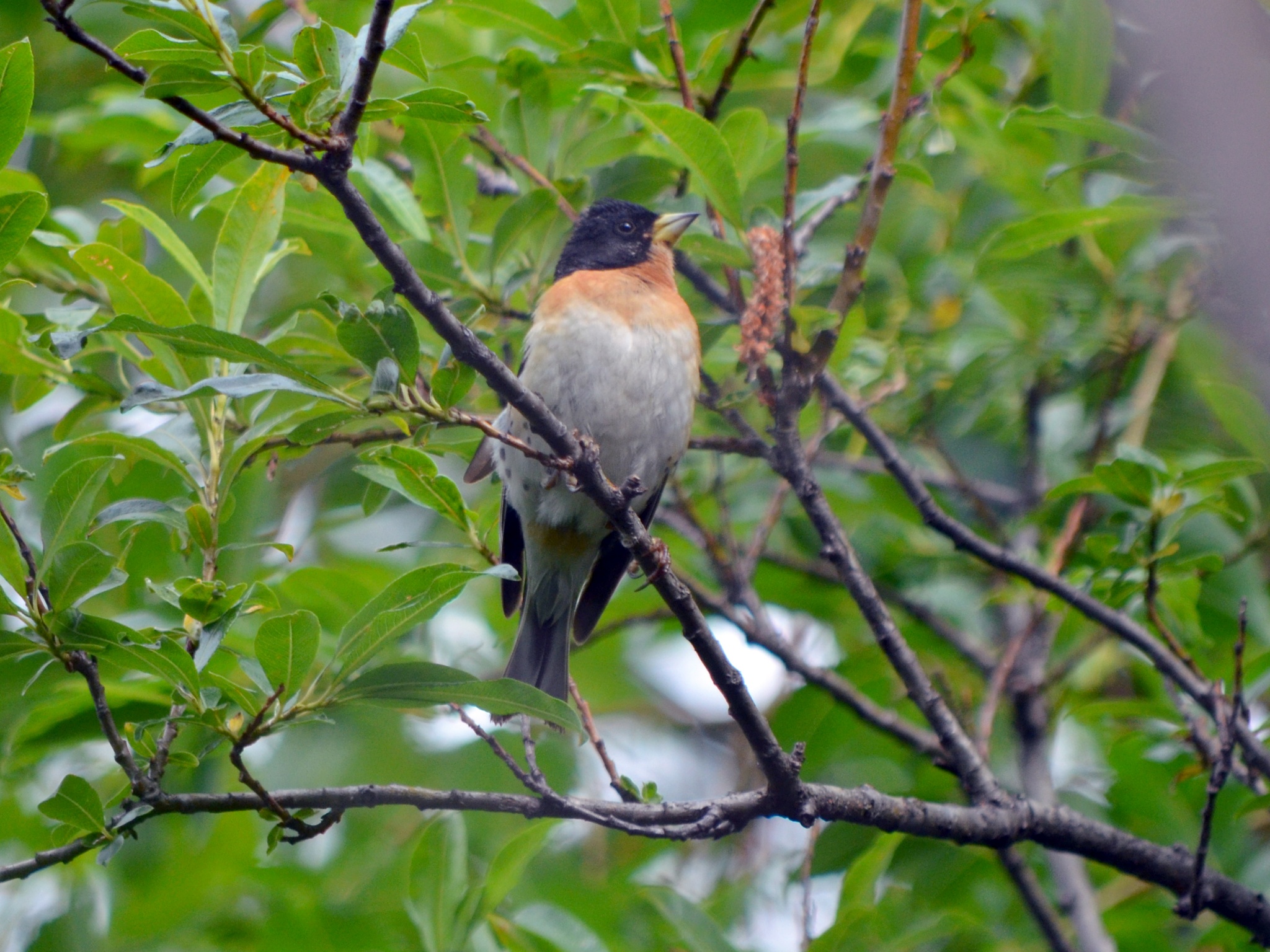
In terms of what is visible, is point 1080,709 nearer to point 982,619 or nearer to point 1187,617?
point 1187,617

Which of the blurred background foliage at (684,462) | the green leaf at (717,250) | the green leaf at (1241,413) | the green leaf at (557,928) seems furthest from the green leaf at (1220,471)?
the green leaf at (557,928)

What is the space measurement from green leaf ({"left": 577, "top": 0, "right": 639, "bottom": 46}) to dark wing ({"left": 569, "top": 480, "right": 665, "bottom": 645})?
5.09ft

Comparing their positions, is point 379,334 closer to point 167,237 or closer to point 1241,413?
point 167,237

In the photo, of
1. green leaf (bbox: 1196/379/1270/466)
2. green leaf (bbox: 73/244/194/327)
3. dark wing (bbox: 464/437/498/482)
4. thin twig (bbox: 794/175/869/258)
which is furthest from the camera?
thin twig (bbox: 794/175/869/258)

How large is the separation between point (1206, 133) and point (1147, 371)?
12.7ft

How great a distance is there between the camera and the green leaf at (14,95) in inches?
99.2

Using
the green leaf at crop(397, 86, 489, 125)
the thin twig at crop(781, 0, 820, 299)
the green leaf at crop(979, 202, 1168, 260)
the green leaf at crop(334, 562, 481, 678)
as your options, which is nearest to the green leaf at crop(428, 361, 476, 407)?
the green leaf at crop(334, 562, 481, 678)

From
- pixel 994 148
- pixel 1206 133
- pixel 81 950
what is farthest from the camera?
pixel 994 148

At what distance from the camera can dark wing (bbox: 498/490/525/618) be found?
444 cm

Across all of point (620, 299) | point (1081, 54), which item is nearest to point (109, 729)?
point (620, 299)

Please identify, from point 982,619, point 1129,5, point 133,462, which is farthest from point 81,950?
point 1129,5

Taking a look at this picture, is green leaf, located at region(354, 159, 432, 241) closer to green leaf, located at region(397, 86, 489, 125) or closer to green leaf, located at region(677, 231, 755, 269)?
green leaf, located at region(677, 231, 755, 269)

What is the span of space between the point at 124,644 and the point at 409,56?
1.36 m

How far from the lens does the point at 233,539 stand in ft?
12.5
